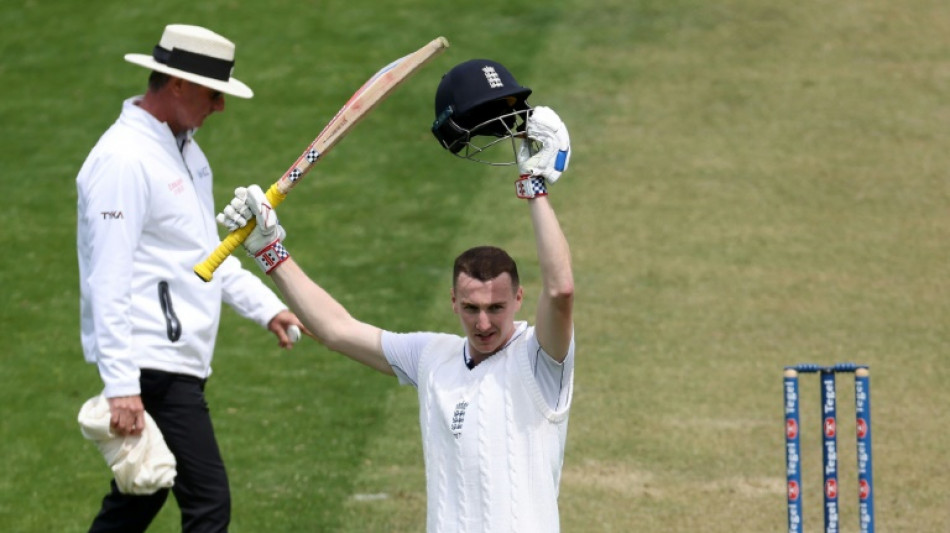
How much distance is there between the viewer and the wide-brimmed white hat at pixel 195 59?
6.05m

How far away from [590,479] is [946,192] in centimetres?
464

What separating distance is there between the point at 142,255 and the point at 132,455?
802 millimetres

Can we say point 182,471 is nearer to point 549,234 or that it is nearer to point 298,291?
point 298,291

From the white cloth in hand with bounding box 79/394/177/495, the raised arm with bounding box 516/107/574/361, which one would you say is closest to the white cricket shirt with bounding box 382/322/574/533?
the raised arm with bounding box 516/107/574/361

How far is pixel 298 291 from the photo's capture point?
480 cm

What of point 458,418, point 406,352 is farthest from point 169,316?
point 458,418

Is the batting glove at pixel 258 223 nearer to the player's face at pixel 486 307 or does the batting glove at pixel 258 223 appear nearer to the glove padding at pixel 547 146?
the player's face at pixel 486 307

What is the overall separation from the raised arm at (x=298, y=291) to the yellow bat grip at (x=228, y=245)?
0.02m

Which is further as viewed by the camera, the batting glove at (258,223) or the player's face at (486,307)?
the batting glove at (258,223)

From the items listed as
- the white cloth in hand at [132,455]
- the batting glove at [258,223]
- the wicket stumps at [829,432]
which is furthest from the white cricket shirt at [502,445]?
the white cloth in hand at [132,455]

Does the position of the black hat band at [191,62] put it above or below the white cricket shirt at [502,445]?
above

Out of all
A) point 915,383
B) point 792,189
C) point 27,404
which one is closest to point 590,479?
point 915,383

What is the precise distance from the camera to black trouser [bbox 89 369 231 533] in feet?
19.6

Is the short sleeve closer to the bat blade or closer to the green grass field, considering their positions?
the bat blade
